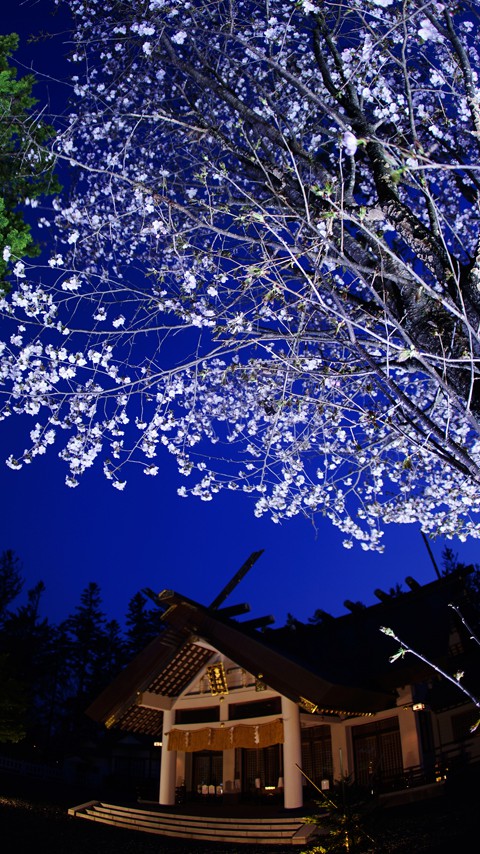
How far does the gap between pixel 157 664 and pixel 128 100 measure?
11.5m

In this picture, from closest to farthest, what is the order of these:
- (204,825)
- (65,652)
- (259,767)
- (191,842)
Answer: (191,842)
(204,825)
(259,767)
(65,652)

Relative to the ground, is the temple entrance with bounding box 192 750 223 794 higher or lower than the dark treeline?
lower

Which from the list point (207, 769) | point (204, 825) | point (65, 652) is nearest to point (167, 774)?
point (207, 769)

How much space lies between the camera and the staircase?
11062 mm

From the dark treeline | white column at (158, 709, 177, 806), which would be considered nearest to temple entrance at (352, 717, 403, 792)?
Answer: white column at (158, 709, 177, 806)

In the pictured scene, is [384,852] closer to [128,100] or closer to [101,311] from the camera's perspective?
[101,311]

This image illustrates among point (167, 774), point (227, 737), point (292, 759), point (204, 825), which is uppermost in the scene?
point (227, 737)

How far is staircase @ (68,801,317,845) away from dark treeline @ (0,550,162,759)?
49.3 ft

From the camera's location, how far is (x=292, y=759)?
1239 centimetres

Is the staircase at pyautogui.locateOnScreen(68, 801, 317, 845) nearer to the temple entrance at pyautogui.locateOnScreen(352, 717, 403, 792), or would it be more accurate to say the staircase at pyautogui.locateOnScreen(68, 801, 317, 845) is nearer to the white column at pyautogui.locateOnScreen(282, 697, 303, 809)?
the white column at pyautogui.locateOnScreen(282, 697, 303, 809)

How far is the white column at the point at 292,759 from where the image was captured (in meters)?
12.3

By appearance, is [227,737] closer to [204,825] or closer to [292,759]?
[204,825]

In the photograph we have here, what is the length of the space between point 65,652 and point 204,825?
25.1 m

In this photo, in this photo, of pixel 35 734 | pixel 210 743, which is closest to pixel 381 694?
pixel 210 743
